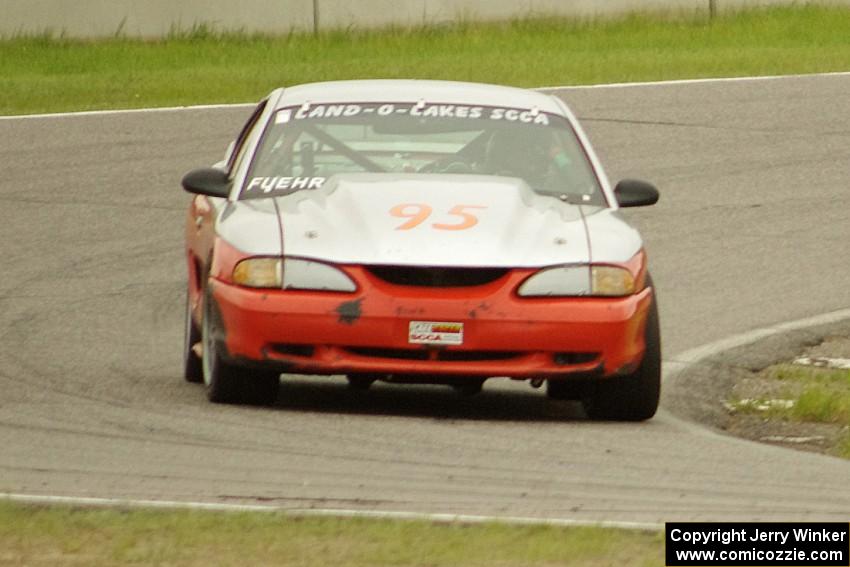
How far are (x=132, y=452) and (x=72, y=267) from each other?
6.60 metres

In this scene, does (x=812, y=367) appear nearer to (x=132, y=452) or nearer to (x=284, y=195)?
(x=284, y=195)

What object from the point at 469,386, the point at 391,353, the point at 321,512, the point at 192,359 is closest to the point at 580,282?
the point at 391,353

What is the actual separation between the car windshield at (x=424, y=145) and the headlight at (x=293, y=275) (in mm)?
1069

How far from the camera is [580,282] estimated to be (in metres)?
8.76

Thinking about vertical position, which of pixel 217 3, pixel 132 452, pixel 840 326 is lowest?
pixel 217 3

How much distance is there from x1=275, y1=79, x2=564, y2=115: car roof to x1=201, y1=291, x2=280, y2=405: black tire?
5.03ft

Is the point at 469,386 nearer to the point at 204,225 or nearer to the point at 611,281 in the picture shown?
the point at 611,281

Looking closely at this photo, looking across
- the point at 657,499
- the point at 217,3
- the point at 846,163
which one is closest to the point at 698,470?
the point at 657,499

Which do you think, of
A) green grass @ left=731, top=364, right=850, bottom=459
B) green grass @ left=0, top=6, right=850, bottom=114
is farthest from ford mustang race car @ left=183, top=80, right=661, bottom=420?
green grass @ left=0, top=6, right=850, bottom=114

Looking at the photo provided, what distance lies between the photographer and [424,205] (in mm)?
9031

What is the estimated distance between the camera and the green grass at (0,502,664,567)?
594cm

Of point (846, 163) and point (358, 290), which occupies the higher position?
point (358, 290)

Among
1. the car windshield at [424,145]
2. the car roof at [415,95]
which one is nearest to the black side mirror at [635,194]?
the car windshield at [424,145]

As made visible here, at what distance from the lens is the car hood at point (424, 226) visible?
8.71m
